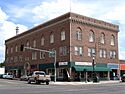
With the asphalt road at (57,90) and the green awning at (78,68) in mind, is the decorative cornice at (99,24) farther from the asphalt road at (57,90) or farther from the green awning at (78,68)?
the asphalt road at (57,90)

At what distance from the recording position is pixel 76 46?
184 ft

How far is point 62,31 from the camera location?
57.9 m

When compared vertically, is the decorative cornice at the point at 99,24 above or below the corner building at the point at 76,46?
above

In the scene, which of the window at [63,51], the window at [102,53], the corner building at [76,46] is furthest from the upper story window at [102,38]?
the window at [63,51]

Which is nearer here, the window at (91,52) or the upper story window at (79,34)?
the upper story window at (79,34)

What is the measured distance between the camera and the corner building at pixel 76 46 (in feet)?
182

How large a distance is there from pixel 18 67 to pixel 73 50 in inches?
1106

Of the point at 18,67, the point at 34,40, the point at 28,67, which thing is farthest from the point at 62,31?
the point at 18,67

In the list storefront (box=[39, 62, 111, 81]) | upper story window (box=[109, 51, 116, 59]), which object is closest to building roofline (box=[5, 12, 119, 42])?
upper story window (box=[109, 51, 116, 59])

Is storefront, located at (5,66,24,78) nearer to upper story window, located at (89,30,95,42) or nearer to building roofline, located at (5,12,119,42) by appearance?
building roofline, located at (5,12,119,42)

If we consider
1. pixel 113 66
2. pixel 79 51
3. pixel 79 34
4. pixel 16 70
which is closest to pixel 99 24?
pixel 79 34

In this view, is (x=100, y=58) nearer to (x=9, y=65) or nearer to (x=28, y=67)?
(x=28, y=67)

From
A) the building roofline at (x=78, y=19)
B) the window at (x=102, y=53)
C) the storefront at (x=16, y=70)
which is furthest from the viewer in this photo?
the storefront at (x=16, y=70)

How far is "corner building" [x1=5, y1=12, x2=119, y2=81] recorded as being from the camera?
55.5 m
